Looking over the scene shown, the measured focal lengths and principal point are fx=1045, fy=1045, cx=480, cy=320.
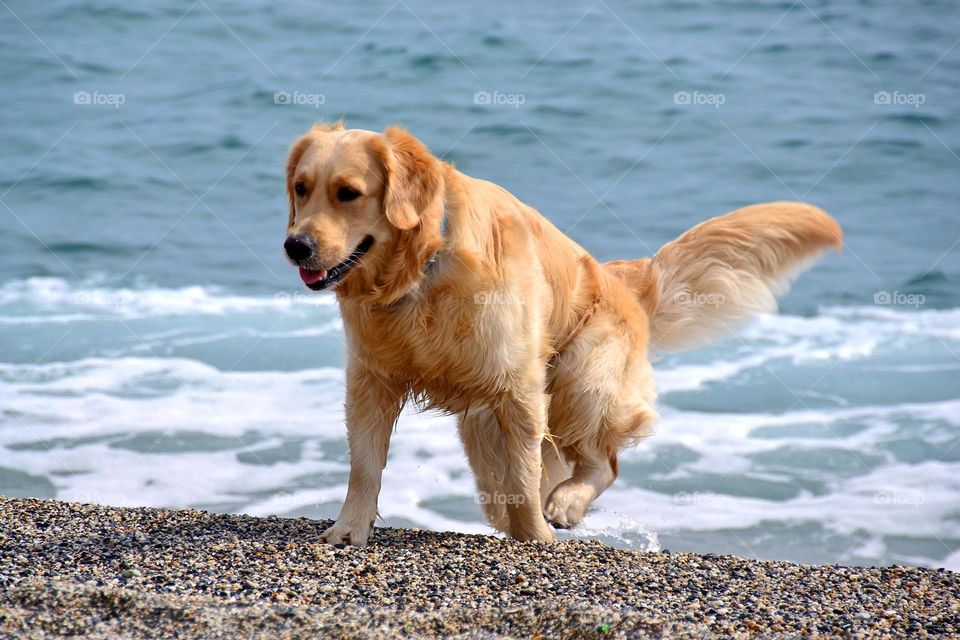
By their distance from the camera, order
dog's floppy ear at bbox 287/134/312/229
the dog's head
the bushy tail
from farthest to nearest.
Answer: the bushy tail
dog's floppy ear at bbox 287/134/312/229
the dog's head

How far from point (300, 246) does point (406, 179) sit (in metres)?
0.45

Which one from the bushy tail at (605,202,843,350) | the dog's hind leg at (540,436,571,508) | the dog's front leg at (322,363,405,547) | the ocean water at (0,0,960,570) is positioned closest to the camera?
the dog's front leg at (322,363,405,547)

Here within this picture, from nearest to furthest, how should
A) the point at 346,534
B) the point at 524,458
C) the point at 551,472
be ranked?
the point at 346,534
the point at 524,458
the point at 551,472

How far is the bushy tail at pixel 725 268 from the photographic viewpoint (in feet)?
15.2

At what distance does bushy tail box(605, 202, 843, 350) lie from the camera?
464 centimetres

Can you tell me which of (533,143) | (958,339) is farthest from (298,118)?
(958,339)

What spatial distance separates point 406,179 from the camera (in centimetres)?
358

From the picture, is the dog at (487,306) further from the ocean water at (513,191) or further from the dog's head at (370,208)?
the ocean water at (513,191)

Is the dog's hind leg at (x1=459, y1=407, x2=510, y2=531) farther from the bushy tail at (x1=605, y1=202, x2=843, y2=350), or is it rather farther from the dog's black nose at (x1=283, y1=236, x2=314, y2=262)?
the dog's black nose at (x1=283, y1=236, x2=314, y2=262)

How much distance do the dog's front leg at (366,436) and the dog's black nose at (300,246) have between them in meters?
0.61

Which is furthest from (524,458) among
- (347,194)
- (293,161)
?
(293,161)

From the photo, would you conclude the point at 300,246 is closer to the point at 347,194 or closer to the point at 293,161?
the point at 347,194

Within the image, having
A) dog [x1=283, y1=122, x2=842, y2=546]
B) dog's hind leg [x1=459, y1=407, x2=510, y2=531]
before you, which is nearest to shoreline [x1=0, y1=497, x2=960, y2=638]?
dog [x1=283, y1=122, x2=842, y2=546]

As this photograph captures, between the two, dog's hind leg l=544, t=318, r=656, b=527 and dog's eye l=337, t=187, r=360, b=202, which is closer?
dog's eye l=337, t=187, r=360, b=202
